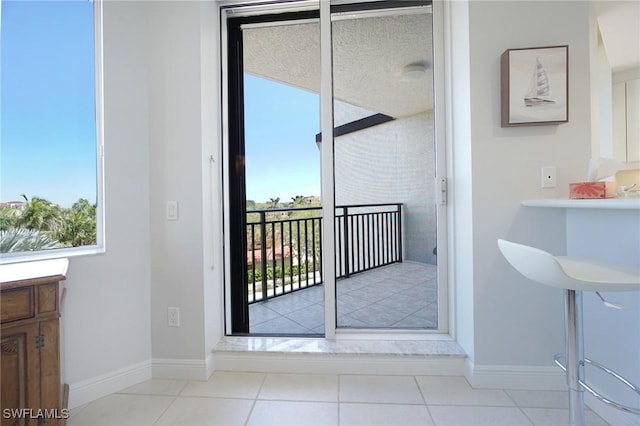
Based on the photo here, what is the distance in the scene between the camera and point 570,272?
1072mm

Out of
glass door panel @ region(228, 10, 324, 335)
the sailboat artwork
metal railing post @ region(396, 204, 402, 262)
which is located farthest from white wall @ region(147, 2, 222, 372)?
the sailboat artwork

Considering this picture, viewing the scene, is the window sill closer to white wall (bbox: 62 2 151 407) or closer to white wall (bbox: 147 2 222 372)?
white wall (bbox: 62 2 151 407)

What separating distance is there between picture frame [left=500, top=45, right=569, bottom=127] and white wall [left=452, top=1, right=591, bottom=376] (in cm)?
6

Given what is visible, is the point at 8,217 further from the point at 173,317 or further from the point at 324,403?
the point at 324,403

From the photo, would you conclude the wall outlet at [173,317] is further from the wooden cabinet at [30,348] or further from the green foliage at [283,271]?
the green foliage at [283,271]

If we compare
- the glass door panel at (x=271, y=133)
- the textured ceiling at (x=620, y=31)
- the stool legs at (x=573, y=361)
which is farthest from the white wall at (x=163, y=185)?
the textured ceiling at (x=620, y=31)

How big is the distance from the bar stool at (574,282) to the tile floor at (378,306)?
3.27ft

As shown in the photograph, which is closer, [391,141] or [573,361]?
[573,361]

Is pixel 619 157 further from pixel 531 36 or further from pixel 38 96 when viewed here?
pixel 38 96

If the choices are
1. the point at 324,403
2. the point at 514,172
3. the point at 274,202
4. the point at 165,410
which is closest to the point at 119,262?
the point at 165,410

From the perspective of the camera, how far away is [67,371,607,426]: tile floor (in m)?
1.45

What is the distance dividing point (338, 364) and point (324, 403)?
30cm

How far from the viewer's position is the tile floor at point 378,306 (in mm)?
2096

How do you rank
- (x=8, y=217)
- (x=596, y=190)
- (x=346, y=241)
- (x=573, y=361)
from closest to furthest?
1. (x=573, y=361)
2. (x=596, y=190)
3. (x=8, y=217)
4. (x=346, y=241)
